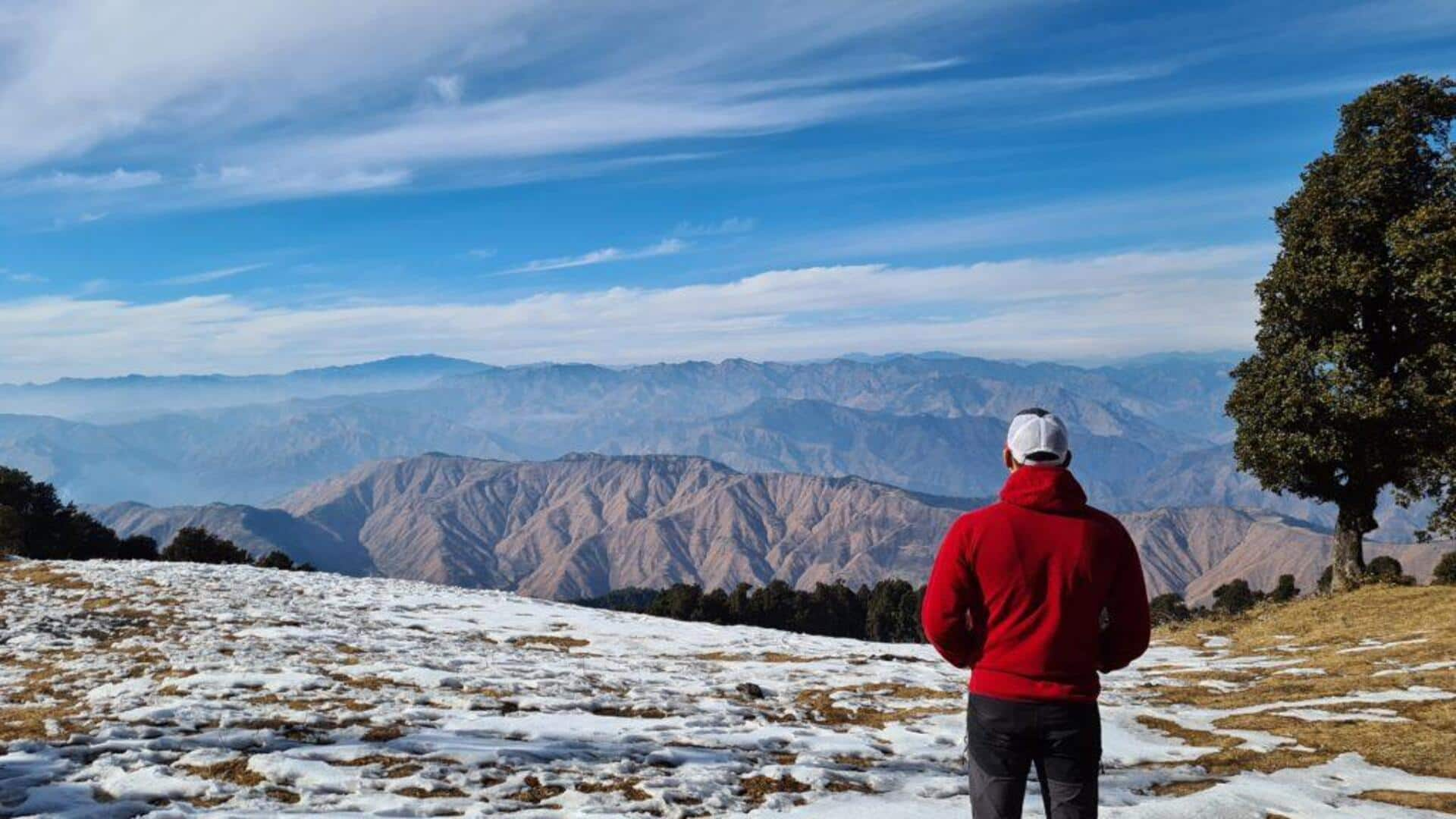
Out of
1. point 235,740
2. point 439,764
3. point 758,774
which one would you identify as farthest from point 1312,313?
point 235,740

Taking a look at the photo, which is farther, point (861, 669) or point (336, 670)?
point (861, 669)

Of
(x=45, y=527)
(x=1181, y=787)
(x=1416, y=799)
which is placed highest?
(x=1416, y=799)

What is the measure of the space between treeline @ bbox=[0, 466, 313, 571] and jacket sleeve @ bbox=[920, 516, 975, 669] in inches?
2252

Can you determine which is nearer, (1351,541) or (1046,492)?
(1046,492)

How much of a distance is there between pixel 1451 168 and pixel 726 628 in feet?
93.5

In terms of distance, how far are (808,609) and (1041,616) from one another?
106 meters

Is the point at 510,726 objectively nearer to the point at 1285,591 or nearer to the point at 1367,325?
the point at 1367,325

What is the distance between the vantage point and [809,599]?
Answer: 112 metres

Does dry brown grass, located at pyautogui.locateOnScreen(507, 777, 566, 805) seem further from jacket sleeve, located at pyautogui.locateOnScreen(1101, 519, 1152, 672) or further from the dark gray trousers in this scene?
jacket sleeve, located at pyautogui.locateOnScreen(1101, 519, 1152, 672)

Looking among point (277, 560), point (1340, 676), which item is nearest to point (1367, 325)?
point (1340, 676)

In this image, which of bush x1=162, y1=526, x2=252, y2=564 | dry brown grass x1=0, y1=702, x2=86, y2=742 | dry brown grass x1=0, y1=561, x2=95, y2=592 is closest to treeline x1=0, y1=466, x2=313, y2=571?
bush x1=162, y1=526, x2=252, y2=564

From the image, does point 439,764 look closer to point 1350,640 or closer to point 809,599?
point 1350,640

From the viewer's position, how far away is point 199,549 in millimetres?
60281

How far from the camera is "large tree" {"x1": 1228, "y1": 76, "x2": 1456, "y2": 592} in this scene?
2569cm
